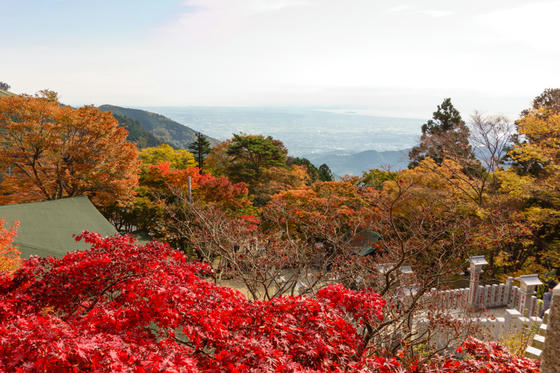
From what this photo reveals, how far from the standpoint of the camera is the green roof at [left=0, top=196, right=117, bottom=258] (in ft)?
26.3

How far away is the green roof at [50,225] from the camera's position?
802cm

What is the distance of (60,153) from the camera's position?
12.8 metres

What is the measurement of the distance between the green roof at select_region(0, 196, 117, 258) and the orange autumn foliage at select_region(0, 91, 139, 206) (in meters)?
3.24

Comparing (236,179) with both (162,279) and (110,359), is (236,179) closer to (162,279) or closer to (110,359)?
(162,279)

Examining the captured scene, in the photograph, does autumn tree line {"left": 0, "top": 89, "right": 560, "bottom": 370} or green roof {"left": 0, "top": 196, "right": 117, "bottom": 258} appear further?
autumn tree line {"left": 0, "top": 89, "right": 560, "bottom": 370}

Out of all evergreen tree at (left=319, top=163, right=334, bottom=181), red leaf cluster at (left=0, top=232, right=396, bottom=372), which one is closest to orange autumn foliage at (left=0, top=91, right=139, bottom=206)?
red leaf cluster at (left=0, top=232, right=396, bottom=372)

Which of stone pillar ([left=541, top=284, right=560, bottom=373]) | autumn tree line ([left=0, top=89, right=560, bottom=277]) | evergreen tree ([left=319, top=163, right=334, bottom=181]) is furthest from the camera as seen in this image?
evergreen tree ([left=319, top=163, right=334, bottom=181])

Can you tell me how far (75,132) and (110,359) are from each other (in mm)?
13396

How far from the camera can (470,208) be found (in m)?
10.8

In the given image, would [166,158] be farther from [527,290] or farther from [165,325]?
[527,290]

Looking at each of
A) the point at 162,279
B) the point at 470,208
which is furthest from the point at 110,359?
the point at 470,208

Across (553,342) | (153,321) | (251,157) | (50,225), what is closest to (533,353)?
(553,342)

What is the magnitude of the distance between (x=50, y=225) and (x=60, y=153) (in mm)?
5334

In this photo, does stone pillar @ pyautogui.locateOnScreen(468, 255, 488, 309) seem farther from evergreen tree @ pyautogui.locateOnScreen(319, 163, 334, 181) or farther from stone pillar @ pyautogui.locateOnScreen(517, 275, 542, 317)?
evergreen tree @ pyautogui.locateOnScreen(319, 163, 334, 181)
